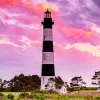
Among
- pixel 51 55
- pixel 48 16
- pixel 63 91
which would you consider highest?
pixel 48 16

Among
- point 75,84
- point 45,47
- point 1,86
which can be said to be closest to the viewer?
point 45,47

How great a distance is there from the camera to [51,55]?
60906 mm

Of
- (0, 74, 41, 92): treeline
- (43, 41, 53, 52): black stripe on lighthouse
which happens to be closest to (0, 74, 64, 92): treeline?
(0, 74, 41, 92): treeline

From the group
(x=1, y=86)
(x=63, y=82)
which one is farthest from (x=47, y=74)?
(x=1, y=86)

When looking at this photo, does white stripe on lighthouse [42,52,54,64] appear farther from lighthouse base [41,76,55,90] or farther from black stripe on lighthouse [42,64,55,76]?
lighthouse base [41,76,55,90]

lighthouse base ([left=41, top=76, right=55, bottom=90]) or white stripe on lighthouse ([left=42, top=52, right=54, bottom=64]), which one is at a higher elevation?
white stripe on lighthouse ([left=42, top=52, right=54, bottom=64])

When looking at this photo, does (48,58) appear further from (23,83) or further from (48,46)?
(23,83)

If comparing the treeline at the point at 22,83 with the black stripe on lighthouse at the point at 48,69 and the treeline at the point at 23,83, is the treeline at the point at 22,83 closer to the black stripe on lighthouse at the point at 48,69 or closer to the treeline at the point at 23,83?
the treeline at the point at 23,83

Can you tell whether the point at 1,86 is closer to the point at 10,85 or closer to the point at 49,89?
the point at 10,85

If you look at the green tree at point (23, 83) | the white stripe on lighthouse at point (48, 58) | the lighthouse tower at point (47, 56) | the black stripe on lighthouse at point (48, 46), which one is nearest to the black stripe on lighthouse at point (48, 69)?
the lighthouse tower at point (47, 56)

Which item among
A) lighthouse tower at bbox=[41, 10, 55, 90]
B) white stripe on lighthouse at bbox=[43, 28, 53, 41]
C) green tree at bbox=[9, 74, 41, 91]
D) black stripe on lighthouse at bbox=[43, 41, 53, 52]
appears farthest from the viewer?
green tree at bbox=[9, 74, 41, 91]

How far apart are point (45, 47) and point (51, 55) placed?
1.32 meters

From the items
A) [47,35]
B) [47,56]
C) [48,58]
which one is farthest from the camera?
[47,35]

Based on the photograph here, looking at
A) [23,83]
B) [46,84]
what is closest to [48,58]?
[46,84]
